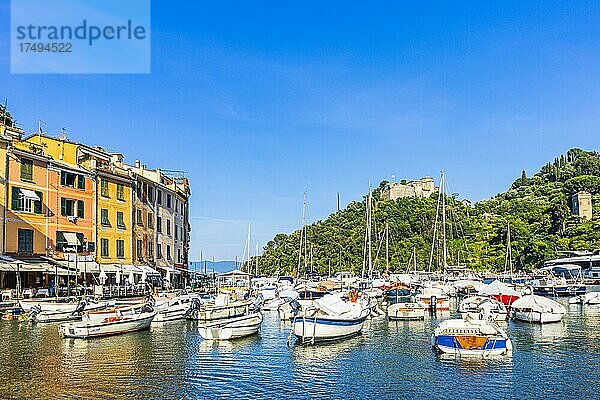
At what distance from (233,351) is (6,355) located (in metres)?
11.3

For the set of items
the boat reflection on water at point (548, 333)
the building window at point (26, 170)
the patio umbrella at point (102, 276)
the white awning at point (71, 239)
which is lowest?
the boat reflection on water at point (548, 333)

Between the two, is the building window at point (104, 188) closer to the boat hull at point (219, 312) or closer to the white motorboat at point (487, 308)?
the boat hull at point (219, 312)

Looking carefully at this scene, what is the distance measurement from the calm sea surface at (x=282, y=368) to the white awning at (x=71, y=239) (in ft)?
57.4

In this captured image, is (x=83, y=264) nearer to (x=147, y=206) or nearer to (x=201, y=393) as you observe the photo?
(x=147, y=206)

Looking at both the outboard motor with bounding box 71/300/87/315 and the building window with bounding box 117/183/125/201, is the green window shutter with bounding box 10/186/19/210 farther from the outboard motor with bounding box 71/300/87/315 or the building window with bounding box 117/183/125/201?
the building window with bounding box 117/183/125/201

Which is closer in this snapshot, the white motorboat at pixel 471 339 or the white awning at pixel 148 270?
the white motorboat at pixel 471 339

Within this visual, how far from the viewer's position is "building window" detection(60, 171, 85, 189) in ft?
193

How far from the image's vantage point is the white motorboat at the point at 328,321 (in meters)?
36.3

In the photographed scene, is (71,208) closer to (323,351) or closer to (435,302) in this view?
(435,302)

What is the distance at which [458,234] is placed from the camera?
13325 centimetres

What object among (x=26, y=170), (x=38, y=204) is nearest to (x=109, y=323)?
(x=38, y=204)

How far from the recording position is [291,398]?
77.6 feet

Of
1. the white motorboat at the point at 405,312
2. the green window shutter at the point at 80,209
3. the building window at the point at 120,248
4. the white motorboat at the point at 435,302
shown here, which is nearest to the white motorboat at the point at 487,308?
the white motorboat at the point at 405,312

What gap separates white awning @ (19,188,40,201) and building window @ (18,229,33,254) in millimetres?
2734
